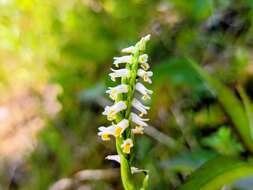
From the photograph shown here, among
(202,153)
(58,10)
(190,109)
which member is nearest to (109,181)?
(190,109)

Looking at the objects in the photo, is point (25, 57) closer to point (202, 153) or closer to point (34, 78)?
point (34, 78)

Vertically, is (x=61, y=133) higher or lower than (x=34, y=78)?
lower

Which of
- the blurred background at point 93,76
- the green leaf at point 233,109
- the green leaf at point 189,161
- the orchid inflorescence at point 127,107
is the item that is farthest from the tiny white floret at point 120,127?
the blurred background at point 93,76

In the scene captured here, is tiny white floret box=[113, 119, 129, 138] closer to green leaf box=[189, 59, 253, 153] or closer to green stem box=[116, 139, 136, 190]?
green stem box=[116, 139, 136, 190]

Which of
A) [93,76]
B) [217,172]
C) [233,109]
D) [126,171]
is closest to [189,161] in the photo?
[233,109]

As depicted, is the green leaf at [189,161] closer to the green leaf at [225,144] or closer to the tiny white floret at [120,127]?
the green leaf at [225,144]

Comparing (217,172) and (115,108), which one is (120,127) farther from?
(217,172)
